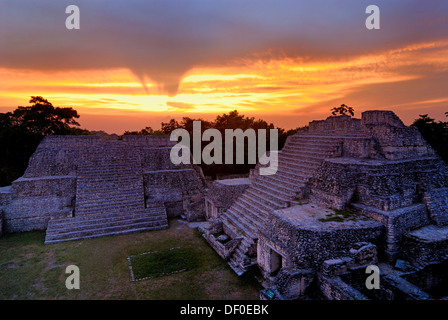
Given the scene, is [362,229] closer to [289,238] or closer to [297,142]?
[289,238]

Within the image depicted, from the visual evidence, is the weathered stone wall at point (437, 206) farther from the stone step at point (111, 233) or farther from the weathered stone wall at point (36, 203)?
the weathered stone wall at point (36, 203)

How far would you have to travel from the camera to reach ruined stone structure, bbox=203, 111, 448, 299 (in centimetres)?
723

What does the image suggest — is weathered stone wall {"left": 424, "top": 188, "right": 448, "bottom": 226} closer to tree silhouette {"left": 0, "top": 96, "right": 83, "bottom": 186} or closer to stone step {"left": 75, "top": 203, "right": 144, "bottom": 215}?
stone step {"left": 75, "top": 203, "right": 144, "bottom": 215}

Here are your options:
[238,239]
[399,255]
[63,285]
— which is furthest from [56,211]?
[399,255]

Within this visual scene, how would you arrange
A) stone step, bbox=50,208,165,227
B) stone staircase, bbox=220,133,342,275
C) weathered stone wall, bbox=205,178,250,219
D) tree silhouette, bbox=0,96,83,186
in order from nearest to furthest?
stone staircase, bbox=220,133,342,275
stone step, bbox=50,208,165,227
weathered stone wall, bbox=205,178,250,219
tree silhouette, bbox=0,96,83,186

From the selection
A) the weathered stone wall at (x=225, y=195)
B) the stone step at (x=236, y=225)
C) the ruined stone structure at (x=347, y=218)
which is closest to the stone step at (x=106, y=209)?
the weathered stone wall at (x=225, y=195)

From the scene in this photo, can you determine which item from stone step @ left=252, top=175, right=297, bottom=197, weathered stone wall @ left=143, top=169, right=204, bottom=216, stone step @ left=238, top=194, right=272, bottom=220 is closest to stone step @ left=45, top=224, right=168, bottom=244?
weathered stone wall @ left=143, top=169, right=204, bottom=216

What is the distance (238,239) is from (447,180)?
9.25 m

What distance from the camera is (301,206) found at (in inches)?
387

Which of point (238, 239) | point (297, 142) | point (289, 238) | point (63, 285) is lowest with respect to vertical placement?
point (63, 285)

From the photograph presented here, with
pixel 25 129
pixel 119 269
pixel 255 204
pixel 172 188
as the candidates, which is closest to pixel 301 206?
pixel 255 204

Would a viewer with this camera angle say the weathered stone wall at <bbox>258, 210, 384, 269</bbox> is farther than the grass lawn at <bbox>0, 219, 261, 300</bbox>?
No

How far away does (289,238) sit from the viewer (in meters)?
7.91

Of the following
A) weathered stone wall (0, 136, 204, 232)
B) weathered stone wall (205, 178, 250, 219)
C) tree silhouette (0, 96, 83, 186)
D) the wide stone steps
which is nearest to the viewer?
the wide stone steps
